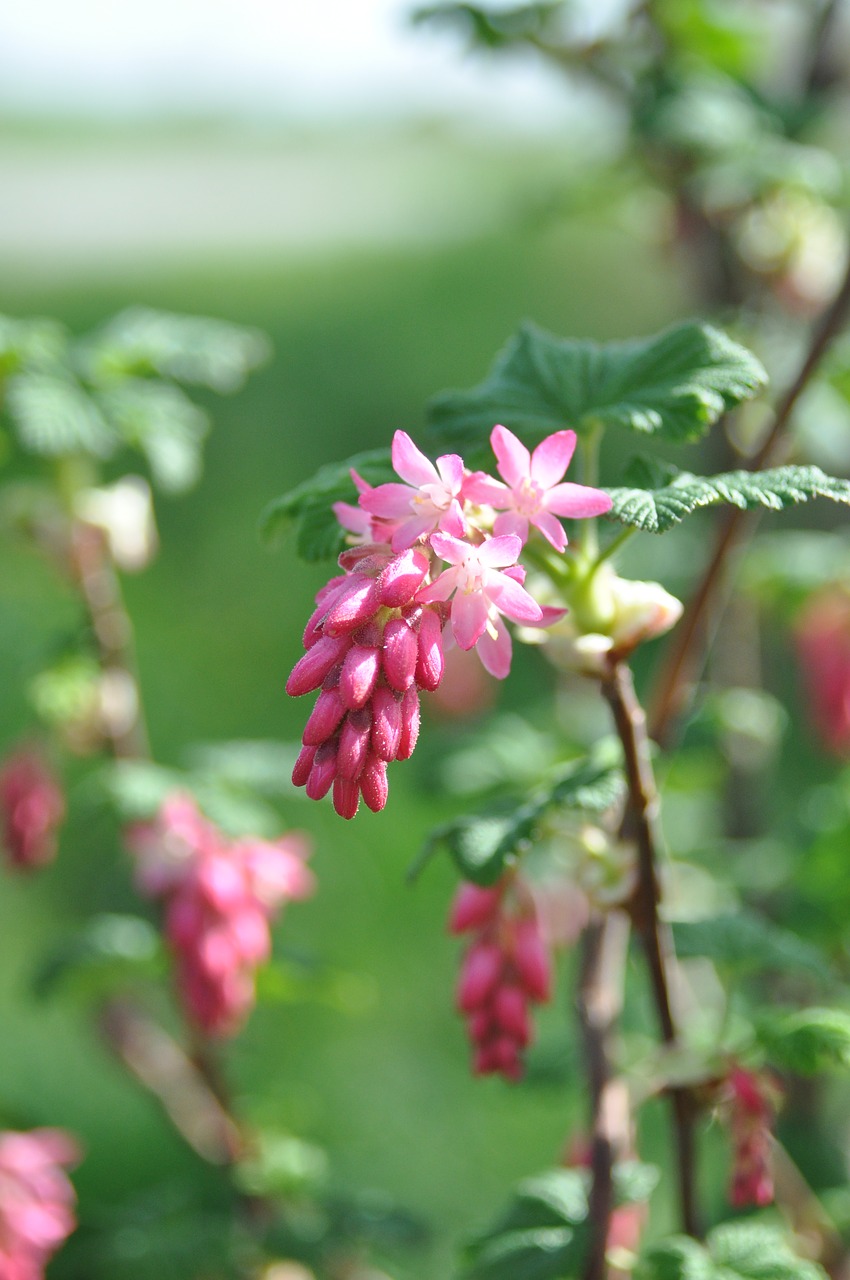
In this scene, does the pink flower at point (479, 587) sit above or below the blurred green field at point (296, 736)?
above

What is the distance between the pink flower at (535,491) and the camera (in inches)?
32.7

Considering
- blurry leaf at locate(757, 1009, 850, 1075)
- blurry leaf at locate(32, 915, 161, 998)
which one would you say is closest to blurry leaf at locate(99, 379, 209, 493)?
blurry leaf at locate(32, 915, 161, 998)

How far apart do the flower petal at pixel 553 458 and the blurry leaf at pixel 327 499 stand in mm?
140

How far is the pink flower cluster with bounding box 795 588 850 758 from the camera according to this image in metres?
2.02

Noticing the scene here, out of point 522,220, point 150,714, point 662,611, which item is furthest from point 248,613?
point 662,611

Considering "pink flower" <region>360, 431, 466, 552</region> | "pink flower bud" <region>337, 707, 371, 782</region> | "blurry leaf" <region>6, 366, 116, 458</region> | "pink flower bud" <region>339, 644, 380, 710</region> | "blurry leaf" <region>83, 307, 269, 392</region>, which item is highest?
"pink flower" <region>360, 431, 466, 552</region>

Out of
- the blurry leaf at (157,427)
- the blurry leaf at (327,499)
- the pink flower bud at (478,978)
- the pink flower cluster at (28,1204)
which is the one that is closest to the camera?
the blurry leaf at (327,499)

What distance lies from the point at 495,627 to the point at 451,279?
23.3 feet

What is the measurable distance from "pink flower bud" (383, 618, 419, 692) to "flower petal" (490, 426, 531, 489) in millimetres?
137

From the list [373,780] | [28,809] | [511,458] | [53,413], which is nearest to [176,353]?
[53,413]

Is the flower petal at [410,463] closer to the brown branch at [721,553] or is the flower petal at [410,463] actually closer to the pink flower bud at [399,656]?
the pink flower bud at [399,656]

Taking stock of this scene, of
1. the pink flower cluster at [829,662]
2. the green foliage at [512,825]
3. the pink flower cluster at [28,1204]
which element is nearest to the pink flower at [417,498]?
the green foliage at [512,825]

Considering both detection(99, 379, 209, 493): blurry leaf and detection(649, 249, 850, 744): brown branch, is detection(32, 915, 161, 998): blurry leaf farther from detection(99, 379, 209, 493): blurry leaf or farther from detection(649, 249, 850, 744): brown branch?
detection(649, 249, 850, 744): brown branch

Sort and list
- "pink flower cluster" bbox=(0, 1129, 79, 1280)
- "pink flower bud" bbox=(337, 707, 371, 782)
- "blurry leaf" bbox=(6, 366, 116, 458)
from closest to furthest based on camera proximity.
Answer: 1. "pink flower bud" bbox=(337, 707, 371, 782)
2. "blurry leaf" bbox=(6, 366, 116, 458)
3. "pink flower cluster" bbox=(0, 1129, 79, 1280)
